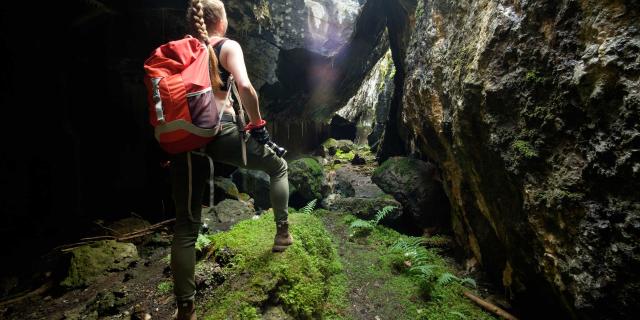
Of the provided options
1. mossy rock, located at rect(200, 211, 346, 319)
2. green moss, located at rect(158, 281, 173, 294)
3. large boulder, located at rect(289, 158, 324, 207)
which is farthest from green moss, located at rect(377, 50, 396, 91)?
green moss, located at rect(158, 281, 173, 294)

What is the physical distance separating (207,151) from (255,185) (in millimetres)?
7313

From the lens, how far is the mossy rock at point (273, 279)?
2.90 m

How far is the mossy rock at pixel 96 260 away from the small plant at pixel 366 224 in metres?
4.14

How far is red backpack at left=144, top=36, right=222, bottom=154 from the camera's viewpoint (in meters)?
2.39

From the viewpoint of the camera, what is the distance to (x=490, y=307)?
12.1ft

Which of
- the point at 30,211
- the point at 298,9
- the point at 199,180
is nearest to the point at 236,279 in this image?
the point at 199,180

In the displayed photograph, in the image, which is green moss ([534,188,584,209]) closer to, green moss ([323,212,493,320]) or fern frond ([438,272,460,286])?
green moss ([323,212,493,320])

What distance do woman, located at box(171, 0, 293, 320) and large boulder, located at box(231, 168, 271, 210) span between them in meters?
6.31

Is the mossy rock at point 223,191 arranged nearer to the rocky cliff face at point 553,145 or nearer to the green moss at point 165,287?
the green moss at point 165,287

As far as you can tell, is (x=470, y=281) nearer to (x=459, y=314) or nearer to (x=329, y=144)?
(x=459, y=314)

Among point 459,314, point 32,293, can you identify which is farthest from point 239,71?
point 32,293

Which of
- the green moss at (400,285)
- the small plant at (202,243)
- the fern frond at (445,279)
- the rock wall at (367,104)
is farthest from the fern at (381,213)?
the rock wall at (367,104)

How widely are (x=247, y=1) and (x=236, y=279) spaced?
8229 mm

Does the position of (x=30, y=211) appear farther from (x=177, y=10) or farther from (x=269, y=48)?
(x=269, y=48)
